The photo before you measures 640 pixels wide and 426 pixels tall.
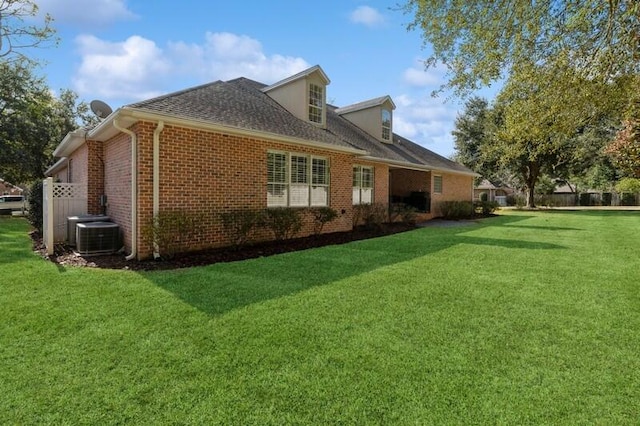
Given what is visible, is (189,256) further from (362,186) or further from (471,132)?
(471,132)

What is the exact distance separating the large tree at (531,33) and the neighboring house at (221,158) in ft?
15.6

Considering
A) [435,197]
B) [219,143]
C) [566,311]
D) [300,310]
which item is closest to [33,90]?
[219,143]

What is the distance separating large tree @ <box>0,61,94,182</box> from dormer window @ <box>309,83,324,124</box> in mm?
19136

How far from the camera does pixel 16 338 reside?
3658 millimetres

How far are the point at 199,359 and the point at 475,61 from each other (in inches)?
282

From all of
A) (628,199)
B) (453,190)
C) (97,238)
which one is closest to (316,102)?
(97,238)

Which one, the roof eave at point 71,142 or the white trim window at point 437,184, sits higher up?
the roof eave at point 71,142

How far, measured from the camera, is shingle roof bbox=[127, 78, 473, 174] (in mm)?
8259

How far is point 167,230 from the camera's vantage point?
24.0ft

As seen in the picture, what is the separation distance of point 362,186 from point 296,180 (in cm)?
453

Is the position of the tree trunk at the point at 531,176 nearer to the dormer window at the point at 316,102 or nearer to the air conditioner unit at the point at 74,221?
the dormer window at the point at 316,102

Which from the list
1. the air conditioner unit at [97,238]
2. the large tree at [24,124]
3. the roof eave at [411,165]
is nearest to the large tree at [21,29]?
the large tree at [24,124]

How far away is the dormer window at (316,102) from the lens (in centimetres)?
1316

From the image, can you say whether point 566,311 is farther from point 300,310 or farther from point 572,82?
point 572,82
